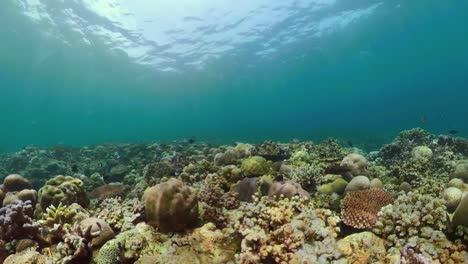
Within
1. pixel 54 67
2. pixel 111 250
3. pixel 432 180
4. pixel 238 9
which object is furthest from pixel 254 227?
pixel 54 67

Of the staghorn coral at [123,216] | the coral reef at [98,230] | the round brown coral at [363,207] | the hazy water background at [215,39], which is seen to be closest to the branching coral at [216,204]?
the staghorn coral at [123,216]

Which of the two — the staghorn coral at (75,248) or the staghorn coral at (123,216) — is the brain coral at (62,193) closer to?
the staghorn coral at (123,216)

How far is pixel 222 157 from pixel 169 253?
245 inches

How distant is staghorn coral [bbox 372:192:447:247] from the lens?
16.2 ft

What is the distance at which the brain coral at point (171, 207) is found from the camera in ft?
18.7

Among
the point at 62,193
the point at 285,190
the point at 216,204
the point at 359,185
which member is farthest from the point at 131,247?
the point at 359,185

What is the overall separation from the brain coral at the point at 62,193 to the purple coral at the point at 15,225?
1292 mm

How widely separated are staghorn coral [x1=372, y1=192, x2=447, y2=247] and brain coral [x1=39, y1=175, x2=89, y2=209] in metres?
6.51

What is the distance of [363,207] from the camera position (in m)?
6.09

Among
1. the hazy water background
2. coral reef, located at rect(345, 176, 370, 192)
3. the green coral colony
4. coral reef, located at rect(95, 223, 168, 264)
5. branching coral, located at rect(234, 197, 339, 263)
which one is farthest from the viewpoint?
the hazy water background

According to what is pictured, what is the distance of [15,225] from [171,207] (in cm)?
298

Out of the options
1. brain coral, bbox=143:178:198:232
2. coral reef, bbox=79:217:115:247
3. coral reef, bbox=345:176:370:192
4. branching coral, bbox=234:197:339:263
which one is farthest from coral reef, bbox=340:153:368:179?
coral reef, bbox=79:217:115:247

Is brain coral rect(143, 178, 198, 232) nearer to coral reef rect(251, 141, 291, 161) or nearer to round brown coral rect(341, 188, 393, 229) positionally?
round brown coral rect(341, 188, 393, 229)

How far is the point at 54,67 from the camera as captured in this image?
2217 inches
